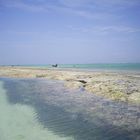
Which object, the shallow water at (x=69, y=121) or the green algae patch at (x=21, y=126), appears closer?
the green algae patch at (x=21, y=126)

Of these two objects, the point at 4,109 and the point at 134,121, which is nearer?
the point at 134,121

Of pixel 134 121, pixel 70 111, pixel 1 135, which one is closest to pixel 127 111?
pixel 134 121

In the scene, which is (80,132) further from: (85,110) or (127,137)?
(85,110)

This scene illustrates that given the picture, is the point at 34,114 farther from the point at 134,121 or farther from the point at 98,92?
the point at 98,92

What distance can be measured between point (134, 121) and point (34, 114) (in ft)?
19.3

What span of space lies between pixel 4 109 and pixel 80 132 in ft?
21.7

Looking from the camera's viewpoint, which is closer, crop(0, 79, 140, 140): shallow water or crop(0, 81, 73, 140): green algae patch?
crop(0, 81, 73, 140): green algae patch

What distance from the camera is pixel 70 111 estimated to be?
1411 centimetres

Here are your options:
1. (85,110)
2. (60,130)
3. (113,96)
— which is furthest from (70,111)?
(113,96)

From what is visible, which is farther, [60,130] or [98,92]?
[98,92]

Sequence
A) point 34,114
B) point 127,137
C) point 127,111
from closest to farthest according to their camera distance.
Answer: point 127,137 → point 34,114 → point 127,111

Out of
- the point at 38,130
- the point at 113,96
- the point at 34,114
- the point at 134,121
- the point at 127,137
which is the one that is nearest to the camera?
the point at 127,137

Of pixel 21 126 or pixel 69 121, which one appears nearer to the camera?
pixel 21 126

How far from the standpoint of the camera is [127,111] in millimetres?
14273
